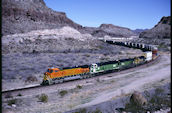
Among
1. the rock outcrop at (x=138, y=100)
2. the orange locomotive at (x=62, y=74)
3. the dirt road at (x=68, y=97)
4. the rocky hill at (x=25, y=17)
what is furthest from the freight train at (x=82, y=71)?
the rocky hill at (x=25, y=17)

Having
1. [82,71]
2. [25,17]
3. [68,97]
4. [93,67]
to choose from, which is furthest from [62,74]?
[25,17]

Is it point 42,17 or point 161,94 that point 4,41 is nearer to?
point 42,17

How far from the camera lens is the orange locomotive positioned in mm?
20016

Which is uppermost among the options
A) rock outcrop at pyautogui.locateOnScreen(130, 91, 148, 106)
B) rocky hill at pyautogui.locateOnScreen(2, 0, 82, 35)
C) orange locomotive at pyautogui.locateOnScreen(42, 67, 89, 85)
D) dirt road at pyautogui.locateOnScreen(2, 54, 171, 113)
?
rocky hill at pyautogui.locateOnScreen(2, 0, 82, 35)

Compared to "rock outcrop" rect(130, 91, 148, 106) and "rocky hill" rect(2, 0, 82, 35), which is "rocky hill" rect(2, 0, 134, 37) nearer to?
"rocky hill" rect(2, 0, 82, 35)

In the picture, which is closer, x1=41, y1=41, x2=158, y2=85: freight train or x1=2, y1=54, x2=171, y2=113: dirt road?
x1=2, y1=54, x2=171, y2=113: dirt road

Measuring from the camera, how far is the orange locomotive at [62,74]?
20016 mm

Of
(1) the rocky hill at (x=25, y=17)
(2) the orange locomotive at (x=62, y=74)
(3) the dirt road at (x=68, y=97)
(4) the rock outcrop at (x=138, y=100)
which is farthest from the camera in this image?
(1) the rocky hill at (x=25, y=17)

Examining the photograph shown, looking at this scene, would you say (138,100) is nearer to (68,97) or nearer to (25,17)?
(68,97)

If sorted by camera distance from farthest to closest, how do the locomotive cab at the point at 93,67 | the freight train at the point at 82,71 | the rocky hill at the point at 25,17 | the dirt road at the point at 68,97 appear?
the rocky hill at the point at 25,17
the locomotive cab at the point at 93,67
the freight train at the point at 82,71
the dirt road at the point at 68,97

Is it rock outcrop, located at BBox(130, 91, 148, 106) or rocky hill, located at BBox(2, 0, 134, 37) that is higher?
rocky hill, located at BBox(2, 0, 134, 37)

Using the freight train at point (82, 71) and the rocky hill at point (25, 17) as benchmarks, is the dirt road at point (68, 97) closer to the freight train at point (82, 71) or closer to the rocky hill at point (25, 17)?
the freight train at point (82, 71)

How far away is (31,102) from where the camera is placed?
15156mm

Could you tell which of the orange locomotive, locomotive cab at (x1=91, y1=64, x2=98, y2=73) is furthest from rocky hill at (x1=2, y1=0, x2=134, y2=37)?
the orange locomotive
